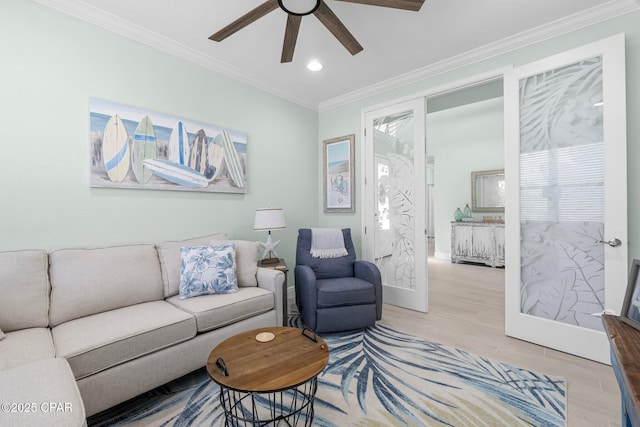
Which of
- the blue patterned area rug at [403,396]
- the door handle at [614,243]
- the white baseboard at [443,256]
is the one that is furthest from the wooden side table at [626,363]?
the white baseboard at [443,256]

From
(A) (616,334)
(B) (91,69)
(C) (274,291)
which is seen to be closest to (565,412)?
(A) (616,334)

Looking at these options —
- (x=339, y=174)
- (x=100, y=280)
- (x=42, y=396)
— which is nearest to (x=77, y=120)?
(x=100, y=280)

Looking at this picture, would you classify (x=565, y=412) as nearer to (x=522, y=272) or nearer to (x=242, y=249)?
(x=522, y=272)

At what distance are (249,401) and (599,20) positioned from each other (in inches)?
148

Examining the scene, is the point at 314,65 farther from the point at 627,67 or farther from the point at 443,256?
the point at 443,256

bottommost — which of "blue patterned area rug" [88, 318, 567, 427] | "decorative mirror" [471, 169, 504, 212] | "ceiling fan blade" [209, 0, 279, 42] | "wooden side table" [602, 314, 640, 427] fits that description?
"blue patterned area rug" [88, 318, 567, 427]

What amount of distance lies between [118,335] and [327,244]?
2018 millimetres

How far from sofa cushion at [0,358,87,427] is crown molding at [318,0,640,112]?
365 centimetres

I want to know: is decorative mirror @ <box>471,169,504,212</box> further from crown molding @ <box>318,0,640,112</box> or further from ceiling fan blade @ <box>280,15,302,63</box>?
ceiling fan blade @ <box>280,15,302,63</box>

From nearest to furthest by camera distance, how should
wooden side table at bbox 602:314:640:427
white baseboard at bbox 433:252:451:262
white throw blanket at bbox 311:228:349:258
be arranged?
wooden side table at bbox 602:314:640:427 → white throw blanket at bbox 311:228:349:258 → white baseboard at bbox 433:252:451:262

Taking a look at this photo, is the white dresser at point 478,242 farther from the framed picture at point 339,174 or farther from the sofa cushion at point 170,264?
the sofa cushion at point 170,264

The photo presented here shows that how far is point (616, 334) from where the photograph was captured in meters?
1.09

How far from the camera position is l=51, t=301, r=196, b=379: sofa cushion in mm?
1460

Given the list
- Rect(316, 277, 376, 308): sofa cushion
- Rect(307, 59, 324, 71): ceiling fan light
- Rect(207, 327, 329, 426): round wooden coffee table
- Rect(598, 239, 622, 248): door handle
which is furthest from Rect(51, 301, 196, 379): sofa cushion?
Rect(598, 239, 622, 248): door handle
